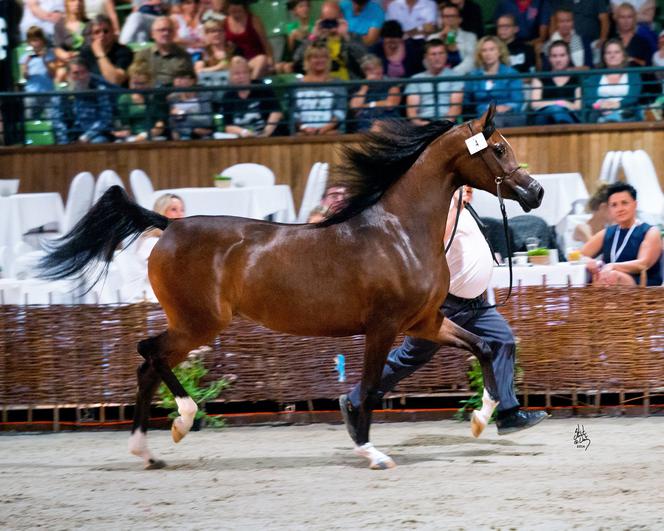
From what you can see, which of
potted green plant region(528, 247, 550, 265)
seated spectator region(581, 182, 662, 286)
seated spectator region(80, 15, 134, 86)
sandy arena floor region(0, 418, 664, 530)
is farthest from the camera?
seated spectator region(80, 15, 134, 86)

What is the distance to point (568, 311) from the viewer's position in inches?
302

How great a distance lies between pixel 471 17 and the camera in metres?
11.9

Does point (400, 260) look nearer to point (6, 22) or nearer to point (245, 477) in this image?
point (245, 477)

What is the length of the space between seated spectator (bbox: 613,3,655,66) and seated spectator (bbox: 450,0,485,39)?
1407 mm

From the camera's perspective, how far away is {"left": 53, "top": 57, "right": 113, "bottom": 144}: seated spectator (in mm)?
11641

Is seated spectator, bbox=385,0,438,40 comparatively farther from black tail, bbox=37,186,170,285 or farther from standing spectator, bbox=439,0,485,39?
black tail, bbox=37,186,170,285

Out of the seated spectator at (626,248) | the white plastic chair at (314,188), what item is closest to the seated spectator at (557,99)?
the white plastic chair at (314,188)

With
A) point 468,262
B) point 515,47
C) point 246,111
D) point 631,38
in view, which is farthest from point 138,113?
point 468,262

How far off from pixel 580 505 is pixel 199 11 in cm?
857

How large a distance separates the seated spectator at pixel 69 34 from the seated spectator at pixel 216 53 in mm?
1494

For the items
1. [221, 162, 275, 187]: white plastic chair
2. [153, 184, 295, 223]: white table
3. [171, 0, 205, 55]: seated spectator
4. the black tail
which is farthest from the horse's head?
[171, 0, 205, 55]: seated spectator

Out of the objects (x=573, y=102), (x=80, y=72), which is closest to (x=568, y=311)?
(x=573, y=102)

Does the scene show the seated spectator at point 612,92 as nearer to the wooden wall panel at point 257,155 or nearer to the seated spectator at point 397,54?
the wooden wall panel at point 257,155

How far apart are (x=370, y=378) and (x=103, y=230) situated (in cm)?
191
